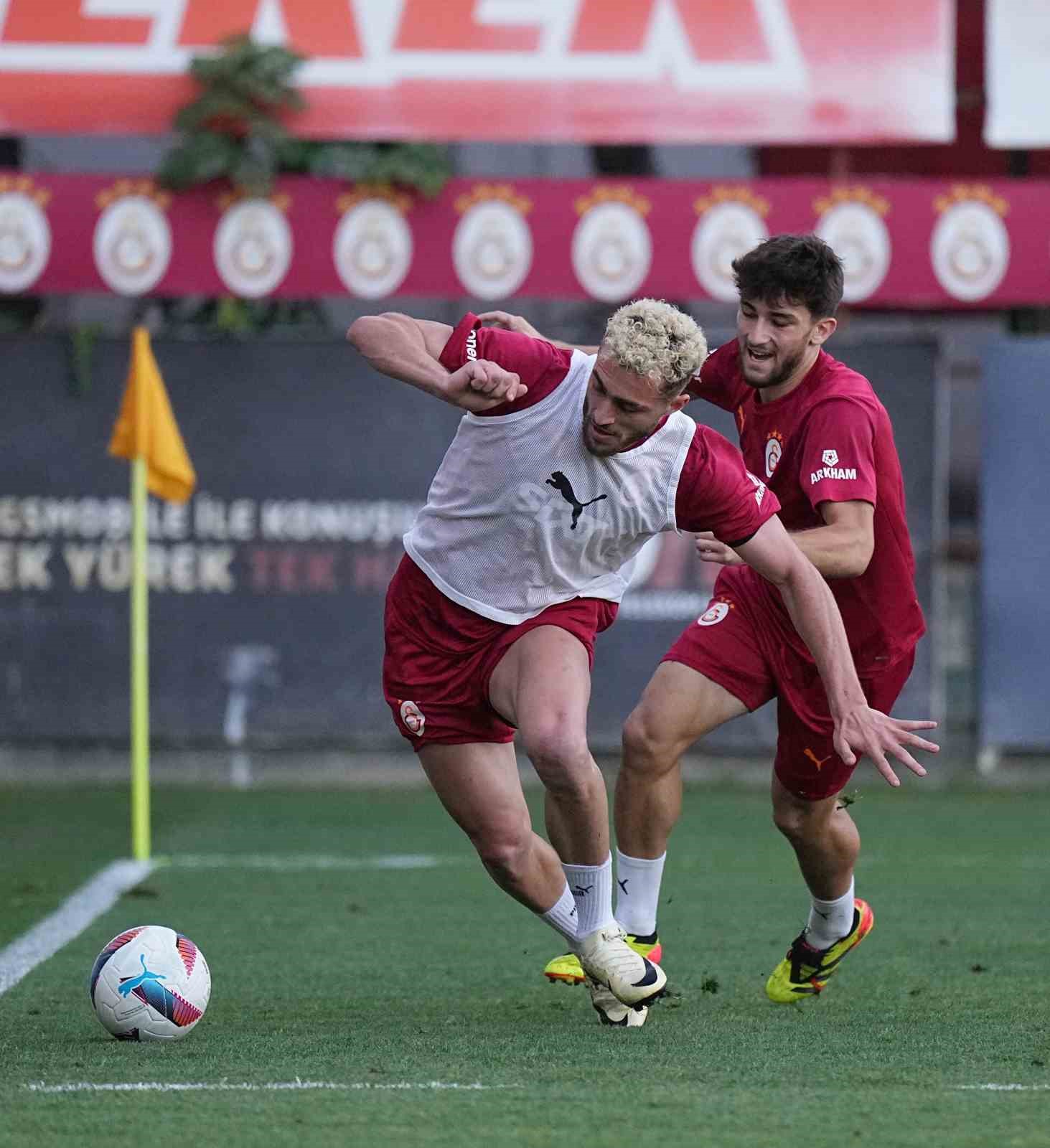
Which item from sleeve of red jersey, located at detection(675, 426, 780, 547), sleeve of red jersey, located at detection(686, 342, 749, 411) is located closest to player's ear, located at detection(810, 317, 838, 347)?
sleeve of red jersey, located at detection(686, 342, 749, 411)

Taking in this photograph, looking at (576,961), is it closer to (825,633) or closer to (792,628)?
(792,628)

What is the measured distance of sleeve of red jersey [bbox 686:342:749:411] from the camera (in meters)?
6.40

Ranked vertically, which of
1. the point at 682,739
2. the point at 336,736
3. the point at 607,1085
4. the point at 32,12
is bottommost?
the point at 336,736

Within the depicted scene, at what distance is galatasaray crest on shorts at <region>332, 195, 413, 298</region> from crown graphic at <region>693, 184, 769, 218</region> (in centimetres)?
211

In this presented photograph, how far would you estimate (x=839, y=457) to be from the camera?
5.88m

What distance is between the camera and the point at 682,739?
6102mm

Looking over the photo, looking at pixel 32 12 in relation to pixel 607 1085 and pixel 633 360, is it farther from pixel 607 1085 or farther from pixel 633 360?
pixel 607 1085

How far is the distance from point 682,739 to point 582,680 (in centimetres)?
65

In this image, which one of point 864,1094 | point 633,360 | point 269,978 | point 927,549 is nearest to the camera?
point 864,1094

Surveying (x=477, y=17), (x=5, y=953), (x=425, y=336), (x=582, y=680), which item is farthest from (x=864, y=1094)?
(x=477, y=17)

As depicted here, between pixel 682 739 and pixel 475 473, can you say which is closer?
pixel 475 473

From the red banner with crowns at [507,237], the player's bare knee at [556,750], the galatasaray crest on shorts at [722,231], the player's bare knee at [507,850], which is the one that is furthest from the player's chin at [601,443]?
the galatasaray crest on shorts at [722,231]

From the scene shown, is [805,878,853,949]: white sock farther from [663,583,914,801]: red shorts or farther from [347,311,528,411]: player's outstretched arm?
[347,311,528,411]: player's outstretched arm

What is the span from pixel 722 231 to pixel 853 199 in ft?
3.18
